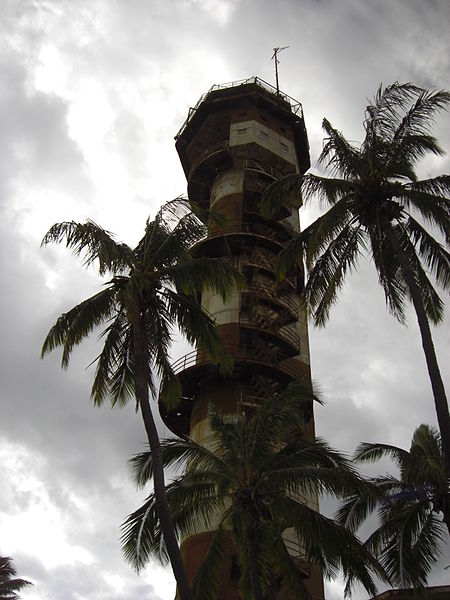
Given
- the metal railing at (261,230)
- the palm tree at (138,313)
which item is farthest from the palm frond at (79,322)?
the metal railing at (261,230)

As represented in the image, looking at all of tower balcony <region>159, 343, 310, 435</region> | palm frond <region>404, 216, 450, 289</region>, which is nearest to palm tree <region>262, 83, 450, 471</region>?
palm frond <region>404, 216, 450, 289</region>

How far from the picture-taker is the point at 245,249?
142 feet

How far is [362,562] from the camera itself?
19359 millimetres

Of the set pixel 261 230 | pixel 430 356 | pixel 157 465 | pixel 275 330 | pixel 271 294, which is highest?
pixel 261 230

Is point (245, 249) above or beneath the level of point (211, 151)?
beneath

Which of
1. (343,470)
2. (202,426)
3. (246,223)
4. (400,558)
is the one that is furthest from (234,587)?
(246,223)

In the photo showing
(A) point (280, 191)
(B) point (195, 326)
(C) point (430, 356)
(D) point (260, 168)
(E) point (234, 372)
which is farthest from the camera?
(D) point (260, 168)

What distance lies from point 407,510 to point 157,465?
9.32 meters

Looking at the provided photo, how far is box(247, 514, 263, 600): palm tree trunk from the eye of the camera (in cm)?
1881

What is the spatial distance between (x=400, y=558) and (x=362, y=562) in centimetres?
285

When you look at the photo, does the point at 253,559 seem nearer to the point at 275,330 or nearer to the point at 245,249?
the point at 275,330

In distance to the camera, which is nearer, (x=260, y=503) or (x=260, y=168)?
(x=260, y=503)

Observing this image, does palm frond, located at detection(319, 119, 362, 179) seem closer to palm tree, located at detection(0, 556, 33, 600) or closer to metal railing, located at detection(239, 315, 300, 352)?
metal railing, located at detection(239, 315, 300, 352)

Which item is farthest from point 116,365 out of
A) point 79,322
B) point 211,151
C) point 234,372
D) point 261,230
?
point 211,151
